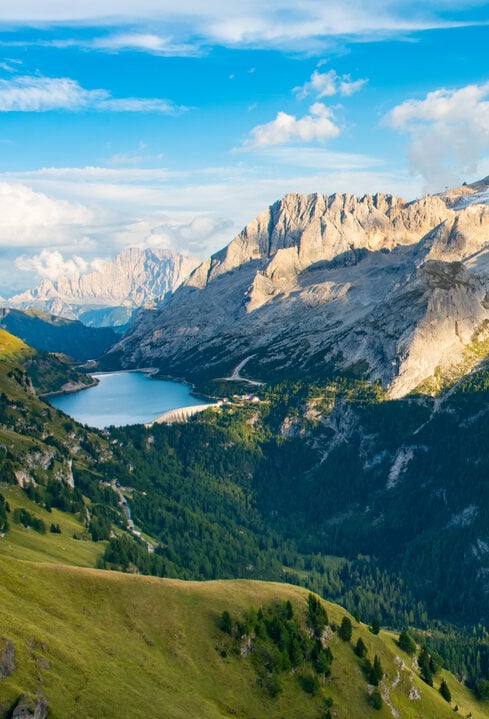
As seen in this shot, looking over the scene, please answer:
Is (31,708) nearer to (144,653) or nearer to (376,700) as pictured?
(144,653)

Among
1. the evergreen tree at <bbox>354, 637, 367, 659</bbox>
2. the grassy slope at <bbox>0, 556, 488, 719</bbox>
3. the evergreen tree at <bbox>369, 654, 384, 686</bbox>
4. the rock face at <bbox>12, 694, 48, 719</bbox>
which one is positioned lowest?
the evergreen tree at <bbox>369, 654, 384, 686</bbox>

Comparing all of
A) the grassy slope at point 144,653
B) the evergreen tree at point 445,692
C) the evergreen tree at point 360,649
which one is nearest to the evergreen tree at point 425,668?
the evergreen tree at point 445,692

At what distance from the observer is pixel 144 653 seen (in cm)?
8988

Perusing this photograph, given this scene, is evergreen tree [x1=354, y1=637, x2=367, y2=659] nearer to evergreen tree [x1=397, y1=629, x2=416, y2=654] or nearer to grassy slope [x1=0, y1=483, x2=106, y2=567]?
evergreen tree [x1=397, y1=629, x2=416, y2=654]

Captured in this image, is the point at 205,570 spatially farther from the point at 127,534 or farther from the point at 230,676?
the point at 230,676

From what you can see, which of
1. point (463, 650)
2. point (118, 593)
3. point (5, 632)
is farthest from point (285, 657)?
point (463, 650)

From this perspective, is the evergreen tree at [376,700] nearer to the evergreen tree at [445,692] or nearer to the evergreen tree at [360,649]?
the evergreen tree at [360,649]

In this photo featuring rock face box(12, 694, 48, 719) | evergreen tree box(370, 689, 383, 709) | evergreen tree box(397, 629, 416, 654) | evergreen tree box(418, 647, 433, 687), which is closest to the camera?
rock face box(12, 694, 48, 719)

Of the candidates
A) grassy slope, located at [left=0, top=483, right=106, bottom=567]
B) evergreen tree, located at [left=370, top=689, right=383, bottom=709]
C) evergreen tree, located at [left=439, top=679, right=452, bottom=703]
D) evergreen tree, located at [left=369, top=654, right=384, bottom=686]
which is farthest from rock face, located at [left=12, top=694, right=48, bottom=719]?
evergreen tree, located at [left=439, top=679, right=452, bottom=703]

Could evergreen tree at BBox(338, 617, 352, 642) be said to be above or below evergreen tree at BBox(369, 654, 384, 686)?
above

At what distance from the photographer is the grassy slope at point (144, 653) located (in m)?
75.6

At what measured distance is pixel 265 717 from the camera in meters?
92.3

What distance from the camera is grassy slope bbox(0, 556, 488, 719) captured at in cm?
7562

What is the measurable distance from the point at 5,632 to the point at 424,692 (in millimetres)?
75874
